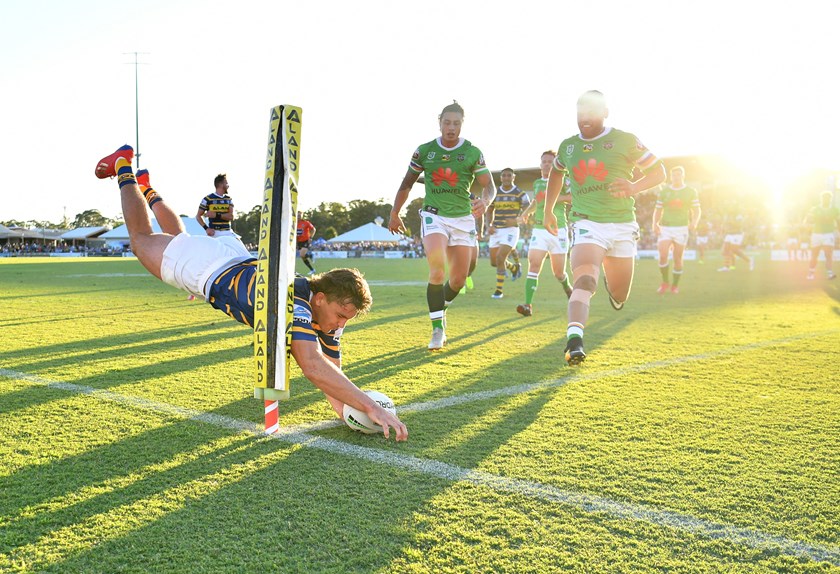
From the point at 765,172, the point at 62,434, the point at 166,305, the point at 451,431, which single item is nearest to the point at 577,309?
the point at 451,431

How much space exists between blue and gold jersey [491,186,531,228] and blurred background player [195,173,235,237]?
5564 millimetres

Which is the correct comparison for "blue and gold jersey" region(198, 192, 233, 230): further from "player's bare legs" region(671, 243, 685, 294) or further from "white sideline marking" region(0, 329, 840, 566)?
"player's bare legs" region(671, 243, 685, 294)

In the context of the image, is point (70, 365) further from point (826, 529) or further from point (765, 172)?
point (765, 172)

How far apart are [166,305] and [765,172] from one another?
62039mm

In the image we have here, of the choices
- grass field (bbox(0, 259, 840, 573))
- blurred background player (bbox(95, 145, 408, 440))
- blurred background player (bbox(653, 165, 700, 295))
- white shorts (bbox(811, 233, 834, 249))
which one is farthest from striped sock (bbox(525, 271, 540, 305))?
white shorts (bbox(811, 233, 834, 249))

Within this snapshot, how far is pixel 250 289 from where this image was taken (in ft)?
12.9

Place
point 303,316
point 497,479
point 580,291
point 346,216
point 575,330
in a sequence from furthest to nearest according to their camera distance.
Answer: point 346,216 → point 580,291 → point 575,330 → point 303,316 → point 497,479

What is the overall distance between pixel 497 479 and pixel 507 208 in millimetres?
11322

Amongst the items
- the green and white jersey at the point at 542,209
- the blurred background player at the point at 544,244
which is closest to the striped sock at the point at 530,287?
the blurred background player at the point at 544,244

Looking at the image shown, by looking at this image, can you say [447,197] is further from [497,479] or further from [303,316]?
[497,479]

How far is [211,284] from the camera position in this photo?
4.34m

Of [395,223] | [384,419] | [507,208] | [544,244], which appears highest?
[507,208]

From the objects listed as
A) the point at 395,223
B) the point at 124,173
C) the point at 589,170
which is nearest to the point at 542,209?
the point at 395,223

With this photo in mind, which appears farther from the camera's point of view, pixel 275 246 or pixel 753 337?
pixel 753 337
